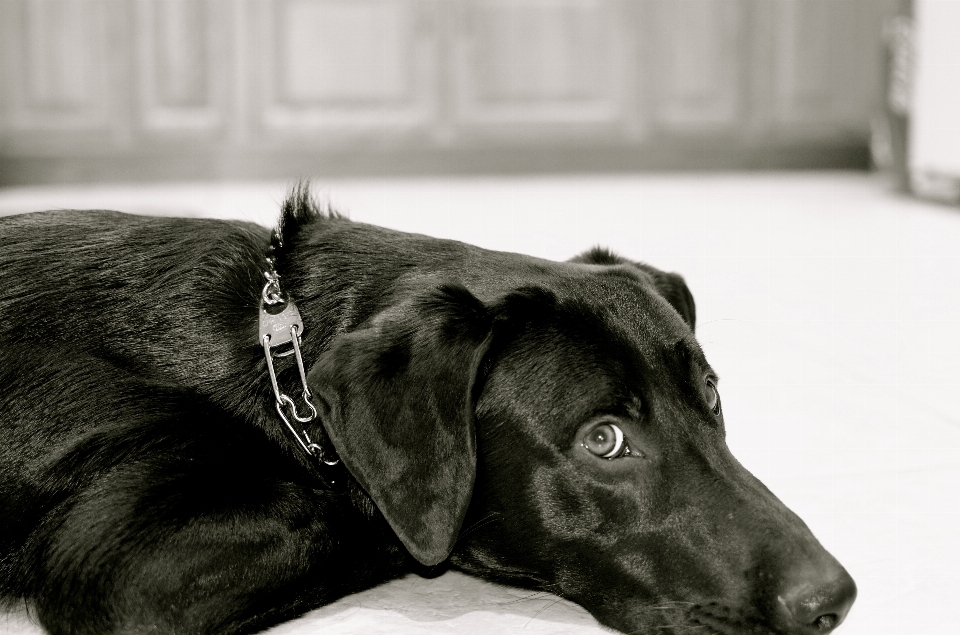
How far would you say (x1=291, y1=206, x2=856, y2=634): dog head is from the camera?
4.40ft

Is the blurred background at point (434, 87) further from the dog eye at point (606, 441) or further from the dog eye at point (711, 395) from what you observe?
the dog eye at point (606, 441)

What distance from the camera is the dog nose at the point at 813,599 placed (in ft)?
4.15

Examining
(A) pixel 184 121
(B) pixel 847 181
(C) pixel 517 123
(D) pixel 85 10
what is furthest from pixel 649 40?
(D) pixel 85 10

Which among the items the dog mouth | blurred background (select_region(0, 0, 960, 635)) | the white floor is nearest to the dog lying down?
the dog mouth

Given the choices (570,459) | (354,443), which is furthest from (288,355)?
(570,459)

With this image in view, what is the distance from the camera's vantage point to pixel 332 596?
156cm

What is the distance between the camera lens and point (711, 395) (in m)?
1.56

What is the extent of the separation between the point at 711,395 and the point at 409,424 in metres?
0.43

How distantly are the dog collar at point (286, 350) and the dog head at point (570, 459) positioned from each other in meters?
0.12

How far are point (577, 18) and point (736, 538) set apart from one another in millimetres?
5868

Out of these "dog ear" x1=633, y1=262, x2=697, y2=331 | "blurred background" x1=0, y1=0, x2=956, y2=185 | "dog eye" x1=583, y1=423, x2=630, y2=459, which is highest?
"blurred background" x1=0, y1=0, x2=956, y2=185

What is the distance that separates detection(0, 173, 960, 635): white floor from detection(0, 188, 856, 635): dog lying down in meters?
0.14

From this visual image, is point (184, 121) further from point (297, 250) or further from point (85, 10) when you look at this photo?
point (297, 250)

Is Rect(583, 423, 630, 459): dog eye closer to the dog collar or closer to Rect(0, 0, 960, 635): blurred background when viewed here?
the dog collar
